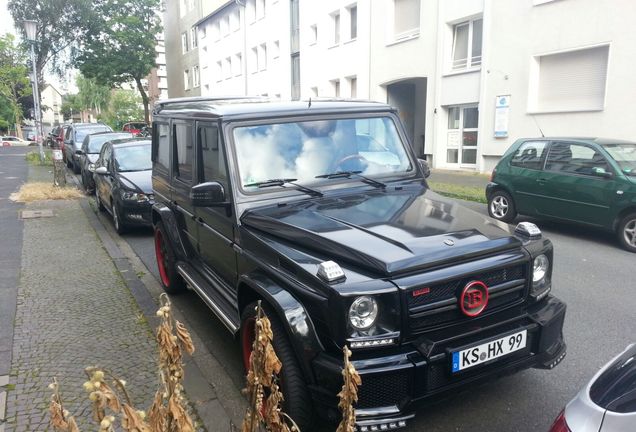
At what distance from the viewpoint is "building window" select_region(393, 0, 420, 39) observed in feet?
69.9

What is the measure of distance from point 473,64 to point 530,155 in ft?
34.4

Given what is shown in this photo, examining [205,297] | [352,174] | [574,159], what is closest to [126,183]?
[205,297]

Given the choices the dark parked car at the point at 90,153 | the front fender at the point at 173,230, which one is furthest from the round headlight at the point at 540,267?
the dark parked car at the point at 90,153

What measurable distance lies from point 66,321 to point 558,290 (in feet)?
17.6

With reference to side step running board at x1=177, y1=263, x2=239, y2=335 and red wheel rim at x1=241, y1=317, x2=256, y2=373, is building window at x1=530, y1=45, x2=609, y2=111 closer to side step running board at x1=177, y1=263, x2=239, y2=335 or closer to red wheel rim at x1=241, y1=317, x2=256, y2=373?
side step running board at x1=177, y1=263, x2=239, y2=335

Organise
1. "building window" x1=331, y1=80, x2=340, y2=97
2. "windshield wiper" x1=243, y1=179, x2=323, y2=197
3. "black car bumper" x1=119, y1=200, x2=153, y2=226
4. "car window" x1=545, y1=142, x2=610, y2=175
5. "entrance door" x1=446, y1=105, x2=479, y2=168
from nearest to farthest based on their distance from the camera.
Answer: "windshield wiper" x1=243, y1=179, x2=323, y2=197 < "car window" x1=545, y1=142, x2=610, y2=175 < "black car bumper" x1=119, y1=200, x2=153, y2=226 < "entrance door" x1=446, y1=105, x2=479, y2=168 < "building window" x1=331, y1=80, x2=340, y2=97

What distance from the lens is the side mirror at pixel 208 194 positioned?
12.2 ft

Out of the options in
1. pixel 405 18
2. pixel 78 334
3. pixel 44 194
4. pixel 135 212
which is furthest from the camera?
pixel 405 18

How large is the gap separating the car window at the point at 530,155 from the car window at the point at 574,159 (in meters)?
0.18

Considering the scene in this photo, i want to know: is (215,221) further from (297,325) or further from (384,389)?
(384,389)

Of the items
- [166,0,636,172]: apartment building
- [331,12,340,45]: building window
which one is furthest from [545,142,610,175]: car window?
[331,12,340,45]: building window

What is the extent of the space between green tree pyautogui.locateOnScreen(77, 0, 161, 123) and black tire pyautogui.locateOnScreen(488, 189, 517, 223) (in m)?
30.9

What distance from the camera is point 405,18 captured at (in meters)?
21.9

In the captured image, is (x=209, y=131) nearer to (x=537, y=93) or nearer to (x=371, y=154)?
(x=371, y=154)
